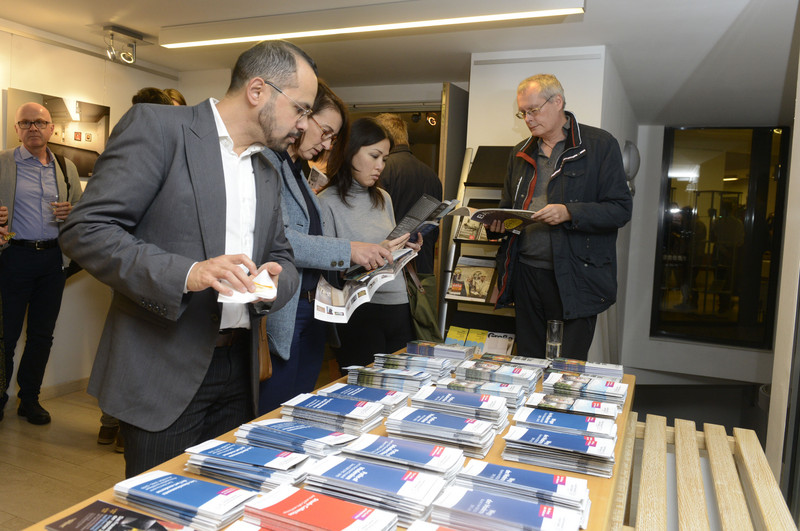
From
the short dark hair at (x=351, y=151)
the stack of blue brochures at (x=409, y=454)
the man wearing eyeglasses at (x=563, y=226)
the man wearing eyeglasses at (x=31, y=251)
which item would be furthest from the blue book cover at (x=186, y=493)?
the man wearing eyeglasses at (x=31, y=251)

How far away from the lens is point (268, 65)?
5.11 ft

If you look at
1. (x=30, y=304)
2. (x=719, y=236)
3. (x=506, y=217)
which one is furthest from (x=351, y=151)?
(x=719, y=236)

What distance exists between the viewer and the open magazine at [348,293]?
203 cm

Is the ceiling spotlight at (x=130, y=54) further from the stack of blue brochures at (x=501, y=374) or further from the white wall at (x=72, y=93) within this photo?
the stack of blue brochures at (x=501, y=374)

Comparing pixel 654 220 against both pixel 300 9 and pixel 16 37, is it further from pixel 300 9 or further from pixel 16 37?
pixel 16 37

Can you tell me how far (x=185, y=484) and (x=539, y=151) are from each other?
100 inches

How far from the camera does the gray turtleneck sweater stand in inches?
99.7

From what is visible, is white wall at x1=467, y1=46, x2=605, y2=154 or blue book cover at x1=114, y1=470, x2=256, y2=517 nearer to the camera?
blue book cover at x1=114, y1=470, x2=256, y2=517

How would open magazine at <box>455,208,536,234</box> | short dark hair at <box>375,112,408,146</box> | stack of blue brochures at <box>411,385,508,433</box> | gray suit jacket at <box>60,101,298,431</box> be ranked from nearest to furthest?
1. gray suit jacket at <box>60,101,298,431</box>
2. stack of blue brochures at <box>411,385,508,433</box>
3. open magazine at <box>455,208,536,234</box>
4. short dark hair at <box>375,112,408,146</box>

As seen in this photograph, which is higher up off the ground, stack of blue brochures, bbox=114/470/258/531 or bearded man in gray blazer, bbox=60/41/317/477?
bearded man in gray blazer, bbox=60/41/317/477

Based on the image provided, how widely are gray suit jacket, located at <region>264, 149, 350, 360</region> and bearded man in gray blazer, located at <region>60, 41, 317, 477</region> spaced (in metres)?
0.27

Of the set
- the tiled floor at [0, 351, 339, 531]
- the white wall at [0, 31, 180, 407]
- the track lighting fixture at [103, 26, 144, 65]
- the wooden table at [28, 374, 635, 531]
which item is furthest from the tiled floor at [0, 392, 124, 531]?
the track lighting fixture at [103, 26, 144, 65]

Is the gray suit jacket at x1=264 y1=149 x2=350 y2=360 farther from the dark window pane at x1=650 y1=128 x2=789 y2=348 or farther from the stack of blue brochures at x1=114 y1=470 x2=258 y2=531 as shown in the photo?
the dark window pane at x1=650 y1=128 x2=789 y2=348

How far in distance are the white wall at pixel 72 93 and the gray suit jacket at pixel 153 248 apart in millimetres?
3603
